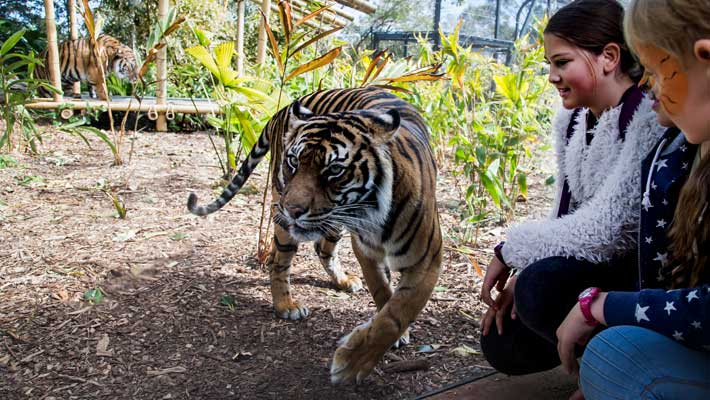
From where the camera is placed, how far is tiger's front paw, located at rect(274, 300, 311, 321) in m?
2.67

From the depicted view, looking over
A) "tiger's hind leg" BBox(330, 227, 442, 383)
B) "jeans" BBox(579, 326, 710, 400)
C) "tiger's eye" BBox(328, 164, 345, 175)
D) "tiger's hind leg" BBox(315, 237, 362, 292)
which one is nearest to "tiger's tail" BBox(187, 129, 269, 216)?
"tiger's hind leg" BBox(315, 237, 362, 292)

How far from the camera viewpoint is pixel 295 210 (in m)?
2.09

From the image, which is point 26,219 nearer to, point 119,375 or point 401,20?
point 119,375

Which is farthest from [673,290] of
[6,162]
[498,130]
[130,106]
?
[130,106]

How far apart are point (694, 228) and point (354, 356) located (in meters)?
1.22

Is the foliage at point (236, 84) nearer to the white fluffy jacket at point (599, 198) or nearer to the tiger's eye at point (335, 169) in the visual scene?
the tiger's eye at point (335, 169)

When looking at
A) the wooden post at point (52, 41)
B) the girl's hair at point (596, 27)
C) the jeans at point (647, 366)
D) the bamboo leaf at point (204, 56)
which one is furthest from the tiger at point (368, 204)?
the wooden post at point (52, 41)

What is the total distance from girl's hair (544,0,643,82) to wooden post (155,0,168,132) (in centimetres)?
414

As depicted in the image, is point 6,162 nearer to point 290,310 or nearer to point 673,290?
point 290,310

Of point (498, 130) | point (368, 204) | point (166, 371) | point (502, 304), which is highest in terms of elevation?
point (498, 130)

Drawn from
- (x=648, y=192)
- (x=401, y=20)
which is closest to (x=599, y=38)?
(x=648, y=192)

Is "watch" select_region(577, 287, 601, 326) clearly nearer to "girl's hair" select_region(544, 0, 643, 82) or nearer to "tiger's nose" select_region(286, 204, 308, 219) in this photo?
"girl's hair" select_region(544, 0, 643, 82)

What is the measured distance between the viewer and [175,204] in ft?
13.5

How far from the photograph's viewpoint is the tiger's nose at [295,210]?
2.09 meters
